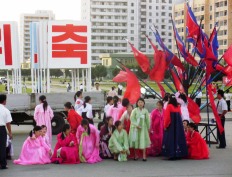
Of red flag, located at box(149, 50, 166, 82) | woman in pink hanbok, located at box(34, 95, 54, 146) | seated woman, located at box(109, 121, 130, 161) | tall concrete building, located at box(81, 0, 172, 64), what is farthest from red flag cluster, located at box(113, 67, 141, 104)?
tall concrete building, located at box(81, 0, 172, 64)

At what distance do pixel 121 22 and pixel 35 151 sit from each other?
143m

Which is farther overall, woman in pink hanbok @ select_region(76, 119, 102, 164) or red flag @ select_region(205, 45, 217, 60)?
red flag @ select_region(205, 45, 217, 60)

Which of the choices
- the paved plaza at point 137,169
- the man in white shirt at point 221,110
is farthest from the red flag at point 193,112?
the paved plaza at point 137,169

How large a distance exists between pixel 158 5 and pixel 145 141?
14953 centimetres

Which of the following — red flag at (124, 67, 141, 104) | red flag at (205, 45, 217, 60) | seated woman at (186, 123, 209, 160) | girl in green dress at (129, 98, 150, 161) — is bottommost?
seated woman at (186, 123, 209, 160)

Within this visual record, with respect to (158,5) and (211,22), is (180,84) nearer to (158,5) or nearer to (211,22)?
(211,22)

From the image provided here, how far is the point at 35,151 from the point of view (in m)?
12.3

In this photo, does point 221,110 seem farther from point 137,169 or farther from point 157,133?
point 137,169

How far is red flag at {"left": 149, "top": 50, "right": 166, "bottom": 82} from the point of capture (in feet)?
49.9

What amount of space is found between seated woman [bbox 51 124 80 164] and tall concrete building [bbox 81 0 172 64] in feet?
442

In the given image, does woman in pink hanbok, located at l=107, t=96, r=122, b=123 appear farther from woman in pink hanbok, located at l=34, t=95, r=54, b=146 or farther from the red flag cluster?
woman in pink hanbok, located at l=34, t=95, r=54, b=146

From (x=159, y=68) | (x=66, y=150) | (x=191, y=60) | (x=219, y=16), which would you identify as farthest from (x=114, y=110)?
(x=219, y=16)

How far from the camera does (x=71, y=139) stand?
12.3 meters

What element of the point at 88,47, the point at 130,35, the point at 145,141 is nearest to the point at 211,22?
the point at 130,35
